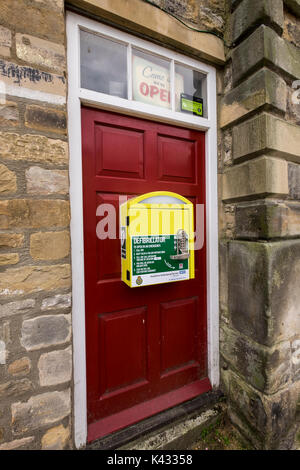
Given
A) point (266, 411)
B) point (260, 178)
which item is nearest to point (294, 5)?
point (260, 178)

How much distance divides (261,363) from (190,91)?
7.18 feet

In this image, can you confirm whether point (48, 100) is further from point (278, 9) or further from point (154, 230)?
point (278, 9)

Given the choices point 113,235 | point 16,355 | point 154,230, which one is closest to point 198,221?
point 154,230

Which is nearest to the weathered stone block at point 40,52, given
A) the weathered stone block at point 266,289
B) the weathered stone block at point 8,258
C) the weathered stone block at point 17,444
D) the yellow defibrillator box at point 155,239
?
the yellow defibrillator box at point 155,239

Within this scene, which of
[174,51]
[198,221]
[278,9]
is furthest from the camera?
[198,221]

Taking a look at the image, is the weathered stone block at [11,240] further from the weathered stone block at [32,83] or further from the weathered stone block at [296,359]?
the weathered stone block at [296,359]

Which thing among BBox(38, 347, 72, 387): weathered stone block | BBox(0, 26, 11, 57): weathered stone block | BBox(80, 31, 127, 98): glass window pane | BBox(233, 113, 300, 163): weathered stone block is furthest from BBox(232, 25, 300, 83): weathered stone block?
BBox(38, 347, 72, 387): weathered stone block

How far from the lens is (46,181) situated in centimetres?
122

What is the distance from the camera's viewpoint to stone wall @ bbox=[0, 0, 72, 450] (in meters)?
1.14

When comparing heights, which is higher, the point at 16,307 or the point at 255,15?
the point at 255,15

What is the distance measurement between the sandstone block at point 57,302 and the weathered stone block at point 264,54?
2033mm

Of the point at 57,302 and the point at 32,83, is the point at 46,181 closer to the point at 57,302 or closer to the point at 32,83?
the point at 32,83

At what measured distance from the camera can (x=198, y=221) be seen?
6.12ft

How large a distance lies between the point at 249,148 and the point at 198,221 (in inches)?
26.4
